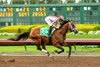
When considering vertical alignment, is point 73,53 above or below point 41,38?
below

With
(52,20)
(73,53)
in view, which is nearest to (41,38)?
(52,20)

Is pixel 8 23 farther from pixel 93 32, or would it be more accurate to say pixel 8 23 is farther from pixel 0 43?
pixel 0 43

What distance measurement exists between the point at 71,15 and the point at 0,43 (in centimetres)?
1465

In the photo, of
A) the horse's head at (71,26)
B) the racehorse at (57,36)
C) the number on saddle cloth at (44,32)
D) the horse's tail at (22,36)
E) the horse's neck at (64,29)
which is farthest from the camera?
the horse's tail at (22,36)

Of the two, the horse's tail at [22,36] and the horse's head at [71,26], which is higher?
the horse's head at [71,26]

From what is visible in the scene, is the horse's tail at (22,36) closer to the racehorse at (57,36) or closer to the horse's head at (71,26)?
the racehorse at (57,36)

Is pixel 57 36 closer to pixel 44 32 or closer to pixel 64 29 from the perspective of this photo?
pixel 64 29

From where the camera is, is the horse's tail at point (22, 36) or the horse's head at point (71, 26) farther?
the horse's tail at point (22, 36)

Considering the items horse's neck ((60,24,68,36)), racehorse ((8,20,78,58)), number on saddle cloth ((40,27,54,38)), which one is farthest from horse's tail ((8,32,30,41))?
horse's neck ((60,24,68,36))

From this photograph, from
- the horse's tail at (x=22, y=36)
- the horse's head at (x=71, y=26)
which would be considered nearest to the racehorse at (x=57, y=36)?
the horse's head at (x=71, y=26)

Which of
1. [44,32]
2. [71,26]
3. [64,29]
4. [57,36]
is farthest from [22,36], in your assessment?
[71,26]
